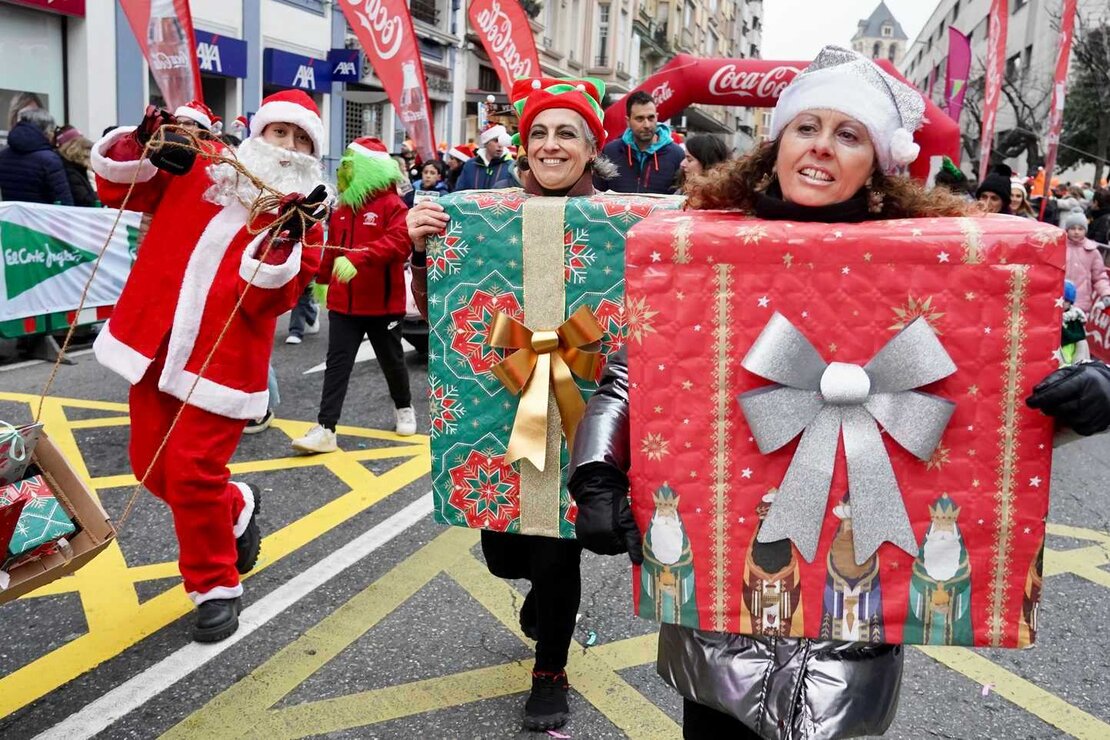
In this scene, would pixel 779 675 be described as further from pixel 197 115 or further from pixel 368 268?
pixel 368 268

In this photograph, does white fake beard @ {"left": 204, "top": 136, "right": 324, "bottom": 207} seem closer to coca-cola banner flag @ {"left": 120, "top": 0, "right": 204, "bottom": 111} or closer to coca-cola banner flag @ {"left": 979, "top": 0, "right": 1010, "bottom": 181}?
coca-cola banner flag @ {"left": 120, "top": 0, "right": 204, "bottom": 111}

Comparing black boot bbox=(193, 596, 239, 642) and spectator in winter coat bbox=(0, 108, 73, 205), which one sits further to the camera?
spectator in winter coat bbox=(0, 108, 73, 205)

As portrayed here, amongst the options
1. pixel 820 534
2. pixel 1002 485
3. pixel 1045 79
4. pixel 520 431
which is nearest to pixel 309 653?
pixel 520 431

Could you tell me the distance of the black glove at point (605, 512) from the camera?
5.69 ft

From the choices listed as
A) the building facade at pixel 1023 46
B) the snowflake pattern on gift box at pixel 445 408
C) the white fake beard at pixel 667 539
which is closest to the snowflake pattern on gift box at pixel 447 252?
the snowflake pattern on gift box at pixel 445 408

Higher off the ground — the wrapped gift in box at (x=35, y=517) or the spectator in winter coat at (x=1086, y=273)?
the spectator in winter coat at (x=1086, y=273)

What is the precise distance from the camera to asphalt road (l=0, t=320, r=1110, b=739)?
287 centimetres

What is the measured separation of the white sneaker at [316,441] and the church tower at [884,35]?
15978 centimetres

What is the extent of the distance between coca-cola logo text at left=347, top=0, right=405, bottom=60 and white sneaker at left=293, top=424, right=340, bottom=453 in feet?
17.6

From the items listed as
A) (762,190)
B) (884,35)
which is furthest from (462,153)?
(884,35)

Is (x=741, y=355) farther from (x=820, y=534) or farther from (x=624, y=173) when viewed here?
(x=624, y=173)

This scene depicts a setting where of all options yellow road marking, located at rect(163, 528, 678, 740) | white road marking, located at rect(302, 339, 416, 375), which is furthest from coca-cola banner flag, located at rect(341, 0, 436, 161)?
yellow road marking, located at rect(163, 528, 678, 740)

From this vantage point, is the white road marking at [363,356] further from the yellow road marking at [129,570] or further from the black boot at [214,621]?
the black boot at [214,621]

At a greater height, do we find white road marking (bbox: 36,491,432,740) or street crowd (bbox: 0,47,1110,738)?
street crowd (bbox: 0,47,1110,738)
